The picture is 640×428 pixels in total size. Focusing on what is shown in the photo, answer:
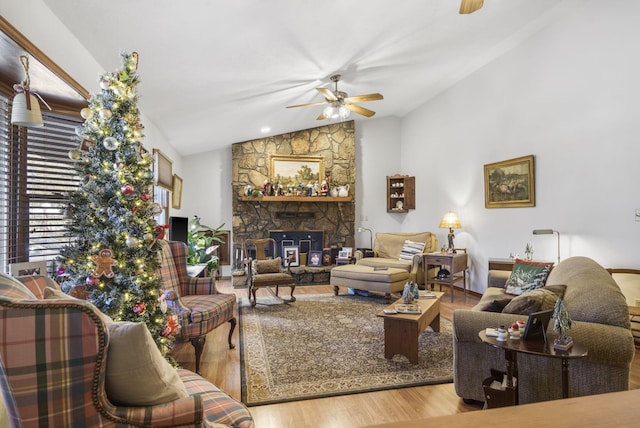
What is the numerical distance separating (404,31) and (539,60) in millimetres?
1947

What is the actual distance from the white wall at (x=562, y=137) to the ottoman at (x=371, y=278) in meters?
1.35

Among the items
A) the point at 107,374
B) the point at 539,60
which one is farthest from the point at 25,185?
the point at 539,60

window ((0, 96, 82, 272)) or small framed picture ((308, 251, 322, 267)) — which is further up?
window ((0, 96, 82, 272))

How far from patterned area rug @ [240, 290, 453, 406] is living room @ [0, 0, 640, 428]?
185 centimetres

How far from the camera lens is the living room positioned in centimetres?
331

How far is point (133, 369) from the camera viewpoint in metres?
1.04

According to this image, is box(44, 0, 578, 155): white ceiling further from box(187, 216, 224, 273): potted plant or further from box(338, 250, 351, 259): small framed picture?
box(338, 250, 351, 259): small framed picture

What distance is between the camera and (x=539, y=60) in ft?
14.1

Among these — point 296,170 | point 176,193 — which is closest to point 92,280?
point 176,193

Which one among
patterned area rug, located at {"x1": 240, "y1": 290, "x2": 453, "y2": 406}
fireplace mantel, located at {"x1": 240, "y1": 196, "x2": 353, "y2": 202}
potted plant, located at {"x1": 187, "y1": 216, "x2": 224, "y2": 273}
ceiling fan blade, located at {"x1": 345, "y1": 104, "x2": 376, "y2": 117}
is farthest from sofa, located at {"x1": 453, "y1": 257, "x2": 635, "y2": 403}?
fireplace mantel, located at {"x1": 240, "y1": 196, "x2": 353, "y2": 202}

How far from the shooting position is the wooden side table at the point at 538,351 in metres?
1.63

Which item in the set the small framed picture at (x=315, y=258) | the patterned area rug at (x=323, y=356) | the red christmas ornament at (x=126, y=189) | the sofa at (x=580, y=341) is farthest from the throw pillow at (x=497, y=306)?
the small framed picture at (x=315, y=258)

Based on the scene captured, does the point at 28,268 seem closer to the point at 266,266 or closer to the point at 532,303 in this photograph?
the point at 532,303

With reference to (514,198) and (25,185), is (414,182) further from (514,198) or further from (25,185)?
(25,185)
